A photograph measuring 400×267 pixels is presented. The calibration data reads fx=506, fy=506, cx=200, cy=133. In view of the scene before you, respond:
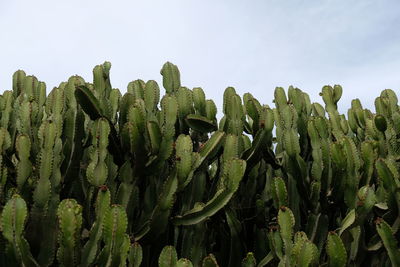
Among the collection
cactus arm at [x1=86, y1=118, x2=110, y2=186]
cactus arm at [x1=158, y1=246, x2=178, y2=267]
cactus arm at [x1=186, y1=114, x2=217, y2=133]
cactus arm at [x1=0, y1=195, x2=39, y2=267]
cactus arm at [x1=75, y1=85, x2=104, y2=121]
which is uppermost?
cactus arm at [x1=75, y1=85, x2=104, y2=121]

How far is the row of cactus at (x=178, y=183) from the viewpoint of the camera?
3176 mm

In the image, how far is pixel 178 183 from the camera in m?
3.40

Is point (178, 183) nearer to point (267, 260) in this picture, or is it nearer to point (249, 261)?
point (249, 261)

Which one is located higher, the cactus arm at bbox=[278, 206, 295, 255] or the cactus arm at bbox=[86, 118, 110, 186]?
the cactus arm at bbox=[86, 118, 110, 186]

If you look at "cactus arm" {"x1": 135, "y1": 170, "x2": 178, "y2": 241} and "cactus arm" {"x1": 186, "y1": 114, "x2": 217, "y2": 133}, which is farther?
"cactus arm" {"x1": 186, "y1": 114, "x2": 217, "y2": 133}

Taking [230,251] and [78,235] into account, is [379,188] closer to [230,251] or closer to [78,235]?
[230,251]

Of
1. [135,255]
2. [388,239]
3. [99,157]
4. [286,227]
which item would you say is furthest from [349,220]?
[99,157]

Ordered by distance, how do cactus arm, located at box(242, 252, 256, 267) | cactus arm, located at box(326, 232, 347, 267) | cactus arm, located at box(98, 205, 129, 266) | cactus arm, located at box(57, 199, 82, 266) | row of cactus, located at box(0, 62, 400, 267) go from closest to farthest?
cactus arm, located at box(57, 199, 82, 266) < cactus arm, located at box(98, 205, 129, 266) < row of cactus, located at box(0, 62, 400, 267) < cactus arm, located at box(326, 232, 347, 267) < cactus arm, located at box(242, 252, 256, 267)

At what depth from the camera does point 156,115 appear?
3.94 m

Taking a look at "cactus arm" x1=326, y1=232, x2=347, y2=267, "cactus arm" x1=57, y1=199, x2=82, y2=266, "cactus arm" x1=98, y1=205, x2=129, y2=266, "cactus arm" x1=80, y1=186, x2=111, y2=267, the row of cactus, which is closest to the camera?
"cactus arm" x1=57, y1=199, x2=82, y2=266

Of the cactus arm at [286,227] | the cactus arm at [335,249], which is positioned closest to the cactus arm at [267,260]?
the cactus arm at [286,227]

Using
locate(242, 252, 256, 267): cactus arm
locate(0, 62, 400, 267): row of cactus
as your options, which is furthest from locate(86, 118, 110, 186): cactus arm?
locate(242, 252, 256, 267): cactus arm

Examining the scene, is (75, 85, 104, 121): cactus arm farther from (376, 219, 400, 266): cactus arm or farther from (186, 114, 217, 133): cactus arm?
(376, 219, 400, 266): cactus arm

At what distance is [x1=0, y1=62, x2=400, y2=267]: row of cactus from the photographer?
10.4 ft
